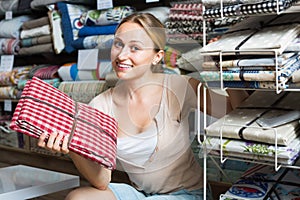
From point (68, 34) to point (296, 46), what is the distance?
1.38m

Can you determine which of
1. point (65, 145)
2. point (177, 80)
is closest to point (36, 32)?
point (177, 80)

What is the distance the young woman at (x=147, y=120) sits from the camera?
1.16m

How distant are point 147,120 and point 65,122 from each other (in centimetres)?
24

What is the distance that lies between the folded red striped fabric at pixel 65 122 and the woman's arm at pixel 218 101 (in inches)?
10.9

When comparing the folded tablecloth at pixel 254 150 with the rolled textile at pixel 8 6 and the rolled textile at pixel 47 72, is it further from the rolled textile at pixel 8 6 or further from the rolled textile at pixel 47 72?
the rolled textile at pixel 8 6

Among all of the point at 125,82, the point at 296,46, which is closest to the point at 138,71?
the point at 125,82

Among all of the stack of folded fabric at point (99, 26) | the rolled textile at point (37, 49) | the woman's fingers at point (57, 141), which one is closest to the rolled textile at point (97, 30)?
the stack of folded fabric at point (99, 26)

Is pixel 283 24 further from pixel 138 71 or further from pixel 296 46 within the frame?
pixel 138 71

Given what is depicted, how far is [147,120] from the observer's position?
1.18 metres

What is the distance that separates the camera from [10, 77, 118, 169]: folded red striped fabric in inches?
39.2

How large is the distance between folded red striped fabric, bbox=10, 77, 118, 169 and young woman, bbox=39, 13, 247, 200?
0.09 m

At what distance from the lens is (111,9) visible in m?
1.96

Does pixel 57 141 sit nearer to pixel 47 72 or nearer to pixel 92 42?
pixel 92 42

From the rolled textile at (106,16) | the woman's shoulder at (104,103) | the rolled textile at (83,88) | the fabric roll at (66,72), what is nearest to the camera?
the woman's shoulder at (104,103)
